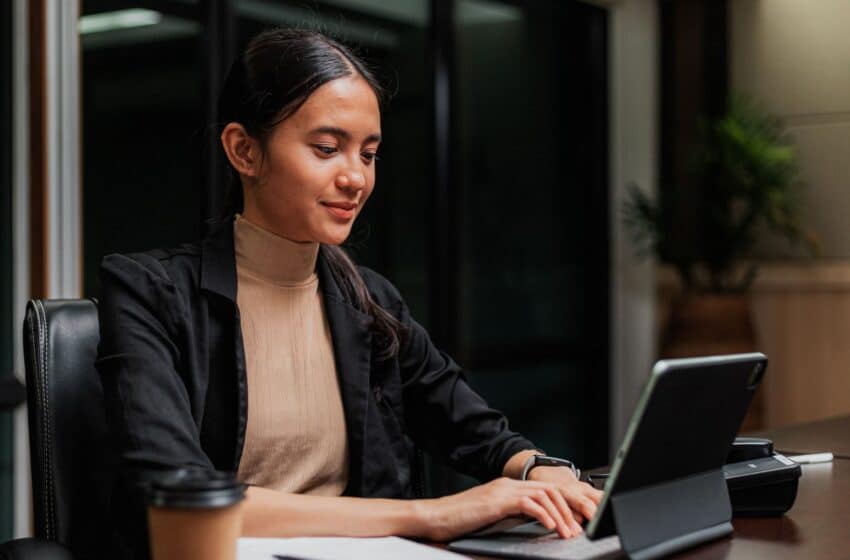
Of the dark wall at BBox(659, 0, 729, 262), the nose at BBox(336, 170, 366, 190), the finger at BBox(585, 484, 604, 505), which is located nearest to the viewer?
the finger at BBox(585, 484, 604, 505)

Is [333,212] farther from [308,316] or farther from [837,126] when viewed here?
[837,126]

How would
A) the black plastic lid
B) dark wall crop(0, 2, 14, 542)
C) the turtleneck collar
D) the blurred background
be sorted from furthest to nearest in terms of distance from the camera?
the blurred background
dark wall crop(0, 2, 14, 542)
the turtleneck collar
the black plastic lid

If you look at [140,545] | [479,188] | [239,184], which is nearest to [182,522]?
[140,545]

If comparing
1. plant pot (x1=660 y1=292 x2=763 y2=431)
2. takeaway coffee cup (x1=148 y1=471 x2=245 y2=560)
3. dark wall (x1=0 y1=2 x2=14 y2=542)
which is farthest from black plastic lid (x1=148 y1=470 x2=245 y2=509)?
plant pot (x1=660 y1=292 x2=763 y2=431)

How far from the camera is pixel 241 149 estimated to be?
5.27 feet

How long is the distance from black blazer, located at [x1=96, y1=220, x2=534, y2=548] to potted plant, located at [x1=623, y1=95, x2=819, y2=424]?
352cm

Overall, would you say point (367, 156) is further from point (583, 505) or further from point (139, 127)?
point (139, 127)

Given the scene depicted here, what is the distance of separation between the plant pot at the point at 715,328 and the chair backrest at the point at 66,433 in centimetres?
384

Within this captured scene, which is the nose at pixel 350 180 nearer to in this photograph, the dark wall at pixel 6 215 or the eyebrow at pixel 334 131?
the eyebrow at pixel 334 131

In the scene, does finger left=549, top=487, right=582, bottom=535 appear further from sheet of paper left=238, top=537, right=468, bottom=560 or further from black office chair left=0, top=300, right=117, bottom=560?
black office chair left=0, top=300, right=117, bottom=560

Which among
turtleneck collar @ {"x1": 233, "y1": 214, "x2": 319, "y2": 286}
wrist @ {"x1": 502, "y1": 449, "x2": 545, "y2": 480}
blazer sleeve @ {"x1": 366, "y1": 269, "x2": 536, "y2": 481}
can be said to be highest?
turtleneck collar @ {"x1": 233, "y1": 214, "x2": 319, "y2": 286}

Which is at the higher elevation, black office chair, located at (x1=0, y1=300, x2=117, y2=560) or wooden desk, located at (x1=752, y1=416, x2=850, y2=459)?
black office chair, located at (x1=0, y1=300, x2=117, y2=560)

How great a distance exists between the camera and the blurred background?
12.3ft

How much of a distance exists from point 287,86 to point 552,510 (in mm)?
655
